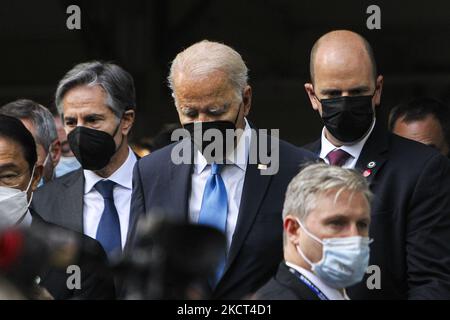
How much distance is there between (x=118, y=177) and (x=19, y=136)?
27.0 inches

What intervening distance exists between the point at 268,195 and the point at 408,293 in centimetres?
70

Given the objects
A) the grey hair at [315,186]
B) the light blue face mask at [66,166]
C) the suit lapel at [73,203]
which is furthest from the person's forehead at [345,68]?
the light blue face mask at [66,166]

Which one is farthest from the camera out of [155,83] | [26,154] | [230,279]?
[155,83]

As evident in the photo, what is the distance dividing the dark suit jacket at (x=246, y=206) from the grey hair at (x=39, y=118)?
53.0 inches

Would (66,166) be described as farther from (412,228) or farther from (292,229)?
(292,229)

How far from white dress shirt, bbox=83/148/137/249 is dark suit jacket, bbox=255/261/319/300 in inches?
57.8

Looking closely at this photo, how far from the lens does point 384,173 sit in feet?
14.8

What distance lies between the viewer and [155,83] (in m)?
14.1

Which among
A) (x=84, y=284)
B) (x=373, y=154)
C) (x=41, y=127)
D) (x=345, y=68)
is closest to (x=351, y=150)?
(x=373, y=154)

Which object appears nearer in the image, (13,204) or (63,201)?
(13,204)

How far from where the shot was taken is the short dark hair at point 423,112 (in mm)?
5809

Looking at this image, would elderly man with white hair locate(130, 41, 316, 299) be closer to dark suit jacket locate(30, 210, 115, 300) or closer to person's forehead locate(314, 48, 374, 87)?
dark suit jacket locate(30, 210, 115, 300)
